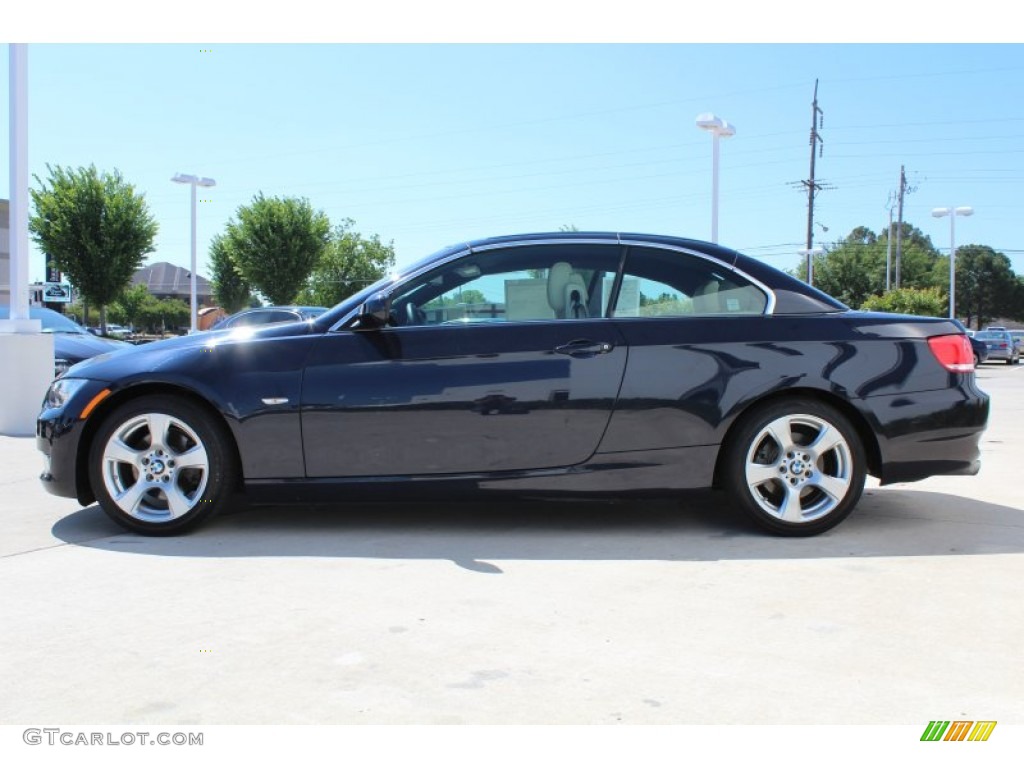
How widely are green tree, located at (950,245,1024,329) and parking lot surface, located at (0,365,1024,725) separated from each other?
87.8 m

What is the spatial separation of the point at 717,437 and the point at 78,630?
2.86m

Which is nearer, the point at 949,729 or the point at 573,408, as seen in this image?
the point at 949,729

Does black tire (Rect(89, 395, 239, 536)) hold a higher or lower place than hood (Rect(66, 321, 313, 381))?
lower

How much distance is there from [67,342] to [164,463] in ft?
23.1

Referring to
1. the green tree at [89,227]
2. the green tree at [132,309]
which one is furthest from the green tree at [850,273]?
the green tree at [132,309]

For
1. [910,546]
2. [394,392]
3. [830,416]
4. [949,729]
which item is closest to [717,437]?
[830,416]

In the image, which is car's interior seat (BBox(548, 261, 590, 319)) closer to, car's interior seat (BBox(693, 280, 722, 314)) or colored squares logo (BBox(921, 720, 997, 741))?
car's interior seat (BBox(693, 280, 722, 314))

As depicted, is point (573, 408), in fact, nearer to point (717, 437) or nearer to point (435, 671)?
point (717, 437)

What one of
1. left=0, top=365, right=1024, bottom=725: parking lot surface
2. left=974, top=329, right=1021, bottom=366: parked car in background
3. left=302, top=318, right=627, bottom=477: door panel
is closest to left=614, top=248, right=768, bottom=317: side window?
left=302, top=318, right=627, bottom=477: door panel

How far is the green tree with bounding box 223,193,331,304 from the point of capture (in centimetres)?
3969

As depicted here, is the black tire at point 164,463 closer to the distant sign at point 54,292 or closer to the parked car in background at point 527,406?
the parked car in background at point 527,406

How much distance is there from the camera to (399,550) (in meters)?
4.26

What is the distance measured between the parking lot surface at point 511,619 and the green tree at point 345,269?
53.3 meters

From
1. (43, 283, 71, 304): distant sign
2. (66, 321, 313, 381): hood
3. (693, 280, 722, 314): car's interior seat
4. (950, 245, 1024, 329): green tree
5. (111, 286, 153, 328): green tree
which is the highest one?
(950, 245, 1024, 329): green tree
